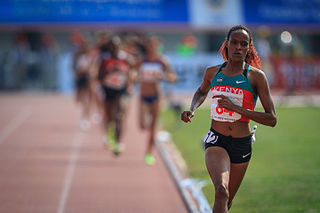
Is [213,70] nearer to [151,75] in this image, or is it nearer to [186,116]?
[186,116]

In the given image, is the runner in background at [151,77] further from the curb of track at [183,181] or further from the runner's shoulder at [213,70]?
the runner's shoulder at [213,70]

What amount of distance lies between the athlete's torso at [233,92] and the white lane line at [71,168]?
10.0ft

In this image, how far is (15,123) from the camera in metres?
16.7

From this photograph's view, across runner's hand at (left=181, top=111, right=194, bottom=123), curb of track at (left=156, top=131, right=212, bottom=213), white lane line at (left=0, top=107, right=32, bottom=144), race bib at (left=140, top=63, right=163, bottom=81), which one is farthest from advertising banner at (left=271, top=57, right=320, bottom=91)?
runner's hand at (left=181, top=111, right=194, bottom=123)

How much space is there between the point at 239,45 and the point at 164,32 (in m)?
26.2

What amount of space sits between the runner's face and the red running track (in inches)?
116

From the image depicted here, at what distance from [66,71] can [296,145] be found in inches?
627

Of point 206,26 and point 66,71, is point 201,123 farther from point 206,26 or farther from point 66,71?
point 206,26

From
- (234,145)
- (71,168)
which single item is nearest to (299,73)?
(71,168)

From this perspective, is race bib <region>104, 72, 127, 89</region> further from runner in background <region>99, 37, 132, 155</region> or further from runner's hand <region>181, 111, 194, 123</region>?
runner's hand <region>181, 111, 194, 123</region>

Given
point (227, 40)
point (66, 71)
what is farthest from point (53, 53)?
point (227, 40)

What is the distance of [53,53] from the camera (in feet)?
88.3

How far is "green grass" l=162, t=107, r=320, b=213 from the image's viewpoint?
748 cm

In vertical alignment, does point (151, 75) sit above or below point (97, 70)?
above
